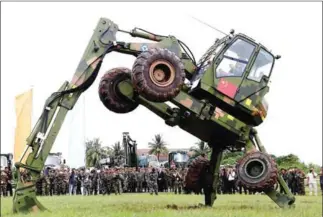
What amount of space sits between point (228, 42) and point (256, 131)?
254 cm

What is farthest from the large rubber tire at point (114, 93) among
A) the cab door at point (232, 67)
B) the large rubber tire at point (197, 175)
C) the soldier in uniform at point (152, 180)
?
the soldier in uniform at point (152, 180)

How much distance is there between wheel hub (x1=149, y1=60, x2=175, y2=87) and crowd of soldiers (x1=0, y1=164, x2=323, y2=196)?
19.2 m

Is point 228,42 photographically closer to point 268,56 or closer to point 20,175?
point 268,56

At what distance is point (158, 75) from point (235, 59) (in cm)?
234

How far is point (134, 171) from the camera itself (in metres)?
34.9

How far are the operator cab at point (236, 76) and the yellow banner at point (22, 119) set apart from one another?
50.8 ft

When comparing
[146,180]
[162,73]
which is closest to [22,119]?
[146,180]

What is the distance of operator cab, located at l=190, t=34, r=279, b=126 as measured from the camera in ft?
45.2

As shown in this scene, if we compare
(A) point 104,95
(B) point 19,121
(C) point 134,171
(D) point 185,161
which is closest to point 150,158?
(D) point 185,161

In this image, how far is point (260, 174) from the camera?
1391 centimetres

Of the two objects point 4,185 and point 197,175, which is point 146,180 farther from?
point 197,175

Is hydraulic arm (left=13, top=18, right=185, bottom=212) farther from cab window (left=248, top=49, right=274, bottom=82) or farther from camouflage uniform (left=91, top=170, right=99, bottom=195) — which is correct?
camouflage uniform (left=91, top=170, right=99, bottom=195)

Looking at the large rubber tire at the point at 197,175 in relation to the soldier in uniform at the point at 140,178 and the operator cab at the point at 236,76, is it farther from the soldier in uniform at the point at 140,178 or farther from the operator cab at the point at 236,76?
the soldier in uniform at the point at 140,178

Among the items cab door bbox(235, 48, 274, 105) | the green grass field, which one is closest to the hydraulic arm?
the green grass field
